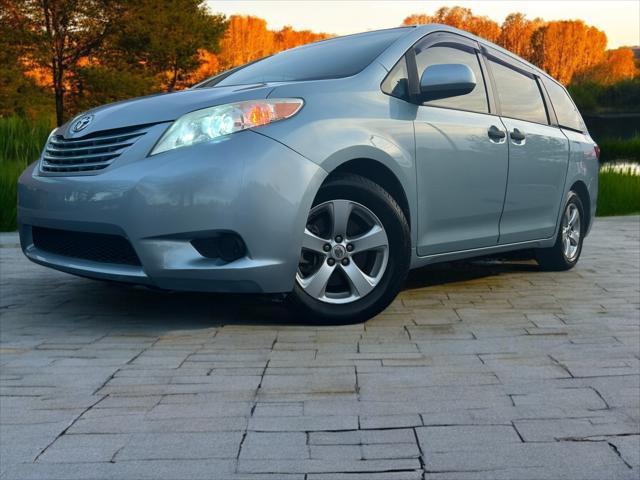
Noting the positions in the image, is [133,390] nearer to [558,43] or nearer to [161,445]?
[161,445]

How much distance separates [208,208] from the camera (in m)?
3.78

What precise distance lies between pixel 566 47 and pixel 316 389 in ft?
284

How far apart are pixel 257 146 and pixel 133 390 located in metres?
1.30

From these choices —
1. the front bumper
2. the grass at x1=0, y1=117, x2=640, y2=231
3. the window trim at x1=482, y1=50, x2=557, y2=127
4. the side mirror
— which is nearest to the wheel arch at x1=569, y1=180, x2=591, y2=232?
the window trim at x1=482, y1=50, x2=557, y2=127

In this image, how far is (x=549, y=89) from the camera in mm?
6359

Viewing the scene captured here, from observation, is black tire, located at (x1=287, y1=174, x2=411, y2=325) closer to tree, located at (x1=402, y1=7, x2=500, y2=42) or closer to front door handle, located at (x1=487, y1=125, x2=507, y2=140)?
front door handle, located at (x1=487, y1=125, x2=507, y2=140)

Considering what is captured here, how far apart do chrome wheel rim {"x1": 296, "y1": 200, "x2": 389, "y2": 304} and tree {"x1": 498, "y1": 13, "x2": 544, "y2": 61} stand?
271ft

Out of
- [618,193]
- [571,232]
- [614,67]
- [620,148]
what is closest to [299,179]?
[571,232]

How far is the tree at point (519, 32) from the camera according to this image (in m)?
83.3

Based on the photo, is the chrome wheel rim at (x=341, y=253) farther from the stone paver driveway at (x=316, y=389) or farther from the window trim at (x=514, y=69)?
the window trim at (x=514, y=69)

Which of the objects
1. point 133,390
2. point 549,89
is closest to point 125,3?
point 549,89

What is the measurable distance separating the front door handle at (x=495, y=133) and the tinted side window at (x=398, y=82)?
29.5 inches

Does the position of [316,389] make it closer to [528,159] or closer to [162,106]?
[162,106]

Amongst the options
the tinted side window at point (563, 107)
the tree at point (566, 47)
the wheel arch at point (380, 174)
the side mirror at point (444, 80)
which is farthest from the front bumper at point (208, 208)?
the tree at point (566, 47)
